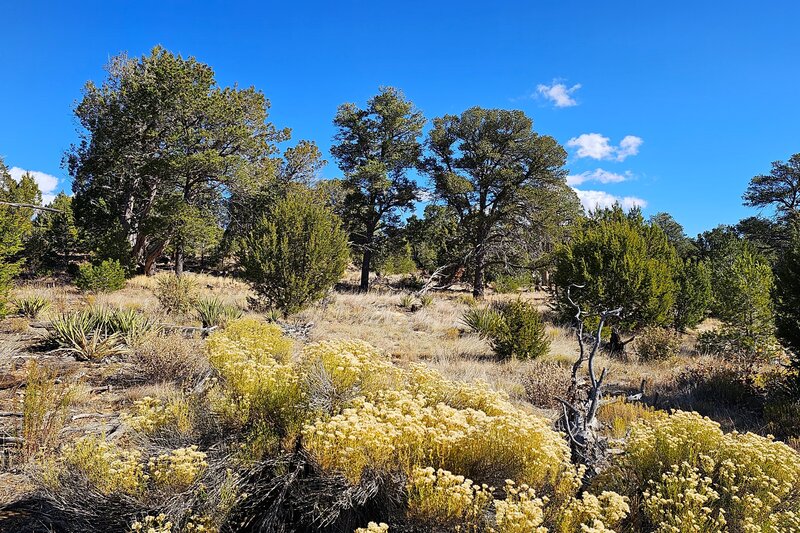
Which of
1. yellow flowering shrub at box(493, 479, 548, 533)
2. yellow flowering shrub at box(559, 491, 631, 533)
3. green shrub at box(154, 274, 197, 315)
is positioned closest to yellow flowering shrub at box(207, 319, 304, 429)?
yellow flowering shrub at box(493, 479, 548, 533)

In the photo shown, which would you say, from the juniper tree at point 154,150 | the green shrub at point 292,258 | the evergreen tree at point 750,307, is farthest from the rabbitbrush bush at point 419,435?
the juniper tree at point 154,150

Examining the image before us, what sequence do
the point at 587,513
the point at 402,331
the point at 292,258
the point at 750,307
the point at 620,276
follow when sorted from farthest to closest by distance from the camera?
the point at 402,331, the point at 292,258, the point at 620,276, the point at 750,307, the point at 587,513

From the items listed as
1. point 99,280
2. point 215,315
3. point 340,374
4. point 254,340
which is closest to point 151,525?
point 340,374

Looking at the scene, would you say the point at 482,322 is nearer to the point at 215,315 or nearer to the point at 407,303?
the point at 407,303

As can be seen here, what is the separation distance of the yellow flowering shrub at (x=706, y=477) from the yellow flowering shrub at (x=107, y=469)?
119 inches

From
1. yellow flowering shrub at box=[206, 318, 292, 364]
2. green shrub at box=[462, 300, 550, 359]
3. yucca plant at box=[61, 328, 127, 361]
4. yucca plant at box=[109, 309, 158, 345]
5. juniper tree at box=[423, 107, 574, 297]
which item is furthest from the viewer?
juniper tree at box=[423, 107, 574, 297]

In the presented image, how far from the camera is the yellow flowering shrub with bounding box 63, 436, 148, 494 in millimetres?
2379

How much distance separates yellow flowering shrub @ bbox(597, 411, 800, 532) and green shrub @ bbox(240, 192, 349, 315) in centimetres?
911

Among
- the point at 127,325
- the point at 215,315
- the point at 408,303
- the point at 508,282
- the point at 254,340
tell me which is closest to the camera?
the point at 254,340

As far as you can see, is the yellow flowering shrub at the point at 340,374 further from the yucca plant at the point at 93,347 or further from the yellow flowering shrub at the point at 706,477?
the yucca plant at the point at 93,347

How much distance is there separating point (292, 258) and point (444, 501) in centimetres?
969

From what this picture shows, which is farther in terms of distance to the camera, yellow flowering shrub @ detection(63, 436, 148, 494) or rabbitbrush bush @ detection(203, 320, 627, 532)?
yellow flowering shrub @ detection(63, 436, 148, 494)

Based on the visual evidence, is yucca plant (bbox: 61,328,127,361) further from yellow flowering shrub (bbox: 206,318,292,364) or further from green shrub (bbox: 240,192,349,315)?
green shrub (bbox: 240,192,349,315)

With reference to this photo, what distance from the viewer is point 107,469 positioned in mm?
2447
